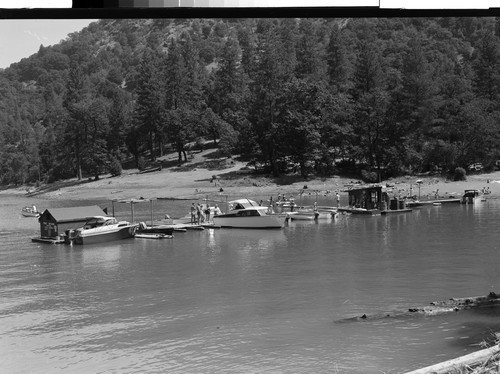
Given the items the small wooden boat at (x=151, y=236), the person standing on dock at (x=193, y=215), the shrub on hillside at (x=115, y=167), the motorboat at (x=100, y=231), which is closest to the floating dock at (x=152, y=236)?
the small wooden boat at (x=151, y=236)

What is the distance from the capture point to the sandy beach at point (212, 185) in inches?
589

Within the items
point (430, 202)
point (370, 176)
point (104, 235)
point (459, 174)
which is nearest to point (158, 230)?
point (104, 235)

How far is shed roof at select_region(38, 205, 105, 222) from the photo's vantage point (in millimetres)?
14906

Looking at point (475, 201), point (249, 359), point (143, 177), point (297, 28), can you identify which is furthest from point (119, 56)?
point (297, 28)

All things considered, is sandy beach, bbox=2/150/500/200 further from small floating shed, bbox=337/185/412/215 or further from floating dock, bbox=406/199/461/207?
small floating shed, bbox=337/185/412/215

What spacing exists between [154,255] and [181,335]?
19.0ft

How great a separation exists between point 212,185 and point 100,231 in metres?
5.90

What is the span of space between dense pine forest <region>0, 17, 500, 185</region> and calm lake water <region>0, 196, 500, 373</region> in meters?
1.74

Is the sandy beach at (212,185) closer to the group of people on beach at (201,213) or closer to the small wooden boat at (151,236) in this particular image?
the group of people on beach at (201,213)

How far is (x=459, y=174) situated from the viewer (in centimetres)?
2153

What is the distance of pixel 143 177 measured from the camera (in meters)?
16.8

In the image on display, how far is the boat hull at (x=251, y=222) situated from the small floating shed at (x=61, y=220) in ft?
10.7

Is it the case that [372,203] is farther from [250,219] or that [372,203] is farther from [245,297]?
[245,297]

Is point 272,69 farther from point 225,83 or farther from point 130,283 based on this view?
point 130,283
